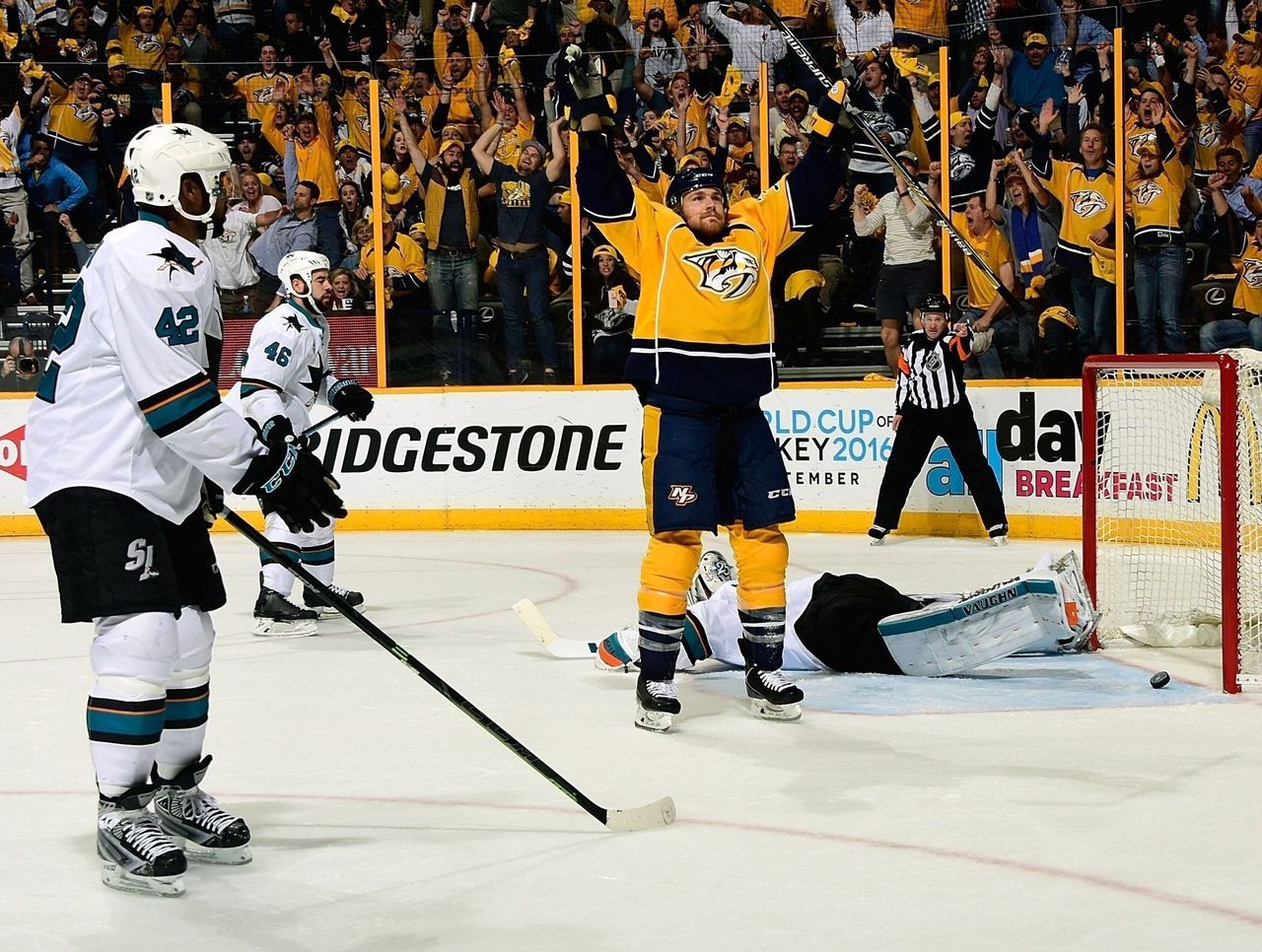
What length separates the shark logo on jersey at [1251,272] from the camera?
27.4 ft

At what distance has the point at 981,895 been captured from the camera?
2.62 meters

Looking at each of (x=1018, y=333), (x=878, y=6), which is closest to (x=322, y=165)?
(x=878, y=6)

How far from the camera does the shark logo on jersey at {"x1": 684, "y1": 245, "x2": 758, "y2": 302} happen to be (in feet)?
13.5

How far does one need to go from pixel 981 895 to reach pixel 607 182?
2270mm

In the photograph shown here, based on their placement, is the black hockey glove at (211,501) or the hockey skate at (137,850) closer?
the hockey skate at (137,850)

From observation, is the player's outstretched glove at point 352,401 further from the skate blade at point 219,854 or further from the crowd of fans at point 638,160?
the crowd of fans at point 638,160

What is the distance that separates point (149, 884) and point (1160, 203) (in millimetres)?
7229

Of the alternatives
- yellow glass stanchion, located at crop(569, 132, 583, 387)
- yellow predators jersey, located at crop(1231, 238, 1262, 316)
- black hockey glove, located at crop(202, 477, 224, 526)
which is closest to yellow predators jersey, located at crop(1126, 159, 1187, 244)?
yellow predators jersey, located at crop(1231, 238, 1262, 316)

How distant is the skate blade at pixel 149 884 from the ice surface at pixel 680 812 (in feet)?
0.14

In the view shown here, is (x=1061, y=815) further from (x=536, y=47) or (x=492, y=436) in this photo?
(x=536, y=47)

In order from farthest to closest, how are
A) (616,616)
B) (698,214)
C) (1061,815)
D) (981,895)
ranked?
(616,616) → (698,214) → (1061,815) → (981,895)

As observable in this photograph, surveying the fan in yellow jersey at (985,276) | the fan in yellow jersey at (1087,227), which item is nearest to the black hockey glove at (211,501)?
the fan in yellow jersey at (1087,227)

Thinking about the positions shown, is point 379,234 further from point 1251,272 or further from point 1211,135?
point 1251,272

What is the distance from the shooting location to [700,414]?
13.5ft
